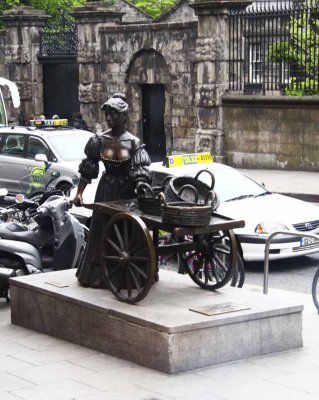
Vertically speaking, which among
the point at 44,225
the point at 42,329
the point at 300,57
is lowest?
the point at 42,329

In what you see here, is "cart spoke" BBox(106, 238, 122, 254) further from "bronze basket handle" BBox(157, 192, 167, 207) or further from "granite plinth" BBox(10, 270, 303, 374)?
"bronze basket handle" BBox(157, 192, 167, 207)

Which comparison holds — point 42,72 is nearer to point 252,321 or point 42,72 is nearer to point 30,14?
point 30,14

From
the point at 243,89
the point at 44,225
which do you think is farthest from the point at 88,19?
the point at 44,225

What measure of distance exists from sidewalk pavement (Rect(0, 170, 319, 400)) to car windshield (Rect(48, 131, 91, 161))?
11230 mm

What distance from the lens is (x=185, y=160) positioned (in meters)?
16.5

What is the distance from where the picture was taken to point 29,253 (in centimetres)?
1250

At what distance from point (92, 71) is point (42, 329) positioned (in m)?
22.6

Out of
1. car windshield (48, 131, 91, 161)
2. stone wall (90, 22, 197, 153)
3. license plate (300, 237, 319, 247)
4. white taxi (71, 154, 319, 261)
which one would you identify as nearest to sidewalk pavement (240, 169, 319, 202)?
stone wall (90, 22, 197, 153)

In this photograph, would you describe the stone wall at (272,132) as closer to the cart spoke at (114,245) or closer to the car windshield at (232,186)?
the car windshield at (232,186)

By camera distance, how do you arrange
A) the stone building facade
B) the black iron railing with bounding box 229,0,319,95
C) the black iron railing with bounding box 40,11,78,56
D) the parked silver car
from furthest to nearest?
the black iron railing with bounding box 40,11,78,56 < the stone building facade < the black iron railing with bounding box 229,0,319,95 < the parked silver car

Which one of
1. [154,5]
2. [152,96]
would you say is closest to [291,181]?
[152,96]

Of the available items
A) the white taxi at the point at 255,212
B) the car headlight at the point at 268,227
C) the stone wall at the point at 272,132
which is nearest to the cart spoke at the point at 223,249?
the white taxi at the point at 255,212

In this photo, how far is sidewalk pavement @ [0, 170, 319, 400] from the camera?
8.79 meters

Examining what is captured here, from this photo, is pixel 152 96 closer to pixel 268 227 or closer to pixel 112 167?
pixel 268 227
